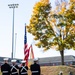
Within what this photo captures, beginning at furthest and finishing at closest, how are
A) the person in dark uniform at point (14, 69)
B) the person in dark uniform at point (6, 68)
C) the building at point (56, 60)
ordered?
the building at point (56, 60)
the person in dark uniform at point (14, 69)
the person in dark uniform at point (6, 68)

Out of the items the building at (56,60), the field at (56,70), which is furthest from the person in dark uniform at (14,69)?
the building at (56,60)

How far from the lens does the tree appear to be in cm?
5841

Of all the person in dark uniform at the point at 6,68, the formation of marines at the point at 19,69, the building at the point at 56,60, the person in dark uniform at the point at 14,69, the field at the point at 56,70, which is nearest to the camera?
the formation of marines at the point at 19,69

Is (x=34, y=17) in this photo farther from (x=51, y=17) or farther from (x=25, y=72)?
(x=25, y=72)

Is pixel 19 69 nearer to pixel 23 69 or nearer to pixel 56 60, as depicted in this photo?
pixel 23 69

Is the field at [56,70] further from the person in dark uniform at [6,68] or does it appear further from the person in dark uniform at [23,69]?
the person in dark uniform at [23,69]

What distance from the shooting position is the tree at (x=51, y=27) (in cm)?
5841

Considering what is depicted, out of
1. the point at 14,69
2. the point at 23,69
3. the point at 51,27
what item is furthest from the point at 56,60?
the point at 23,69

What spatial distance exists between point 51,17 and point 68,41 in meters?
5.78

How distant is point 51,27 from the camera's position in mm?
59625

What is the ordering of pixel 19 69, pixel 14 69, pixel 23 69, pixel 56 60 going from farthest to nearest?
pixel 56 60, pixel 14 69, pixel 19 69, pixel 23 69

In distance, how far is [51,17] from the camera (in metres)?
61.2

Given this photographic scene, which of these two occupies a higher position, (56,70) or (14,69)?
(14,69)

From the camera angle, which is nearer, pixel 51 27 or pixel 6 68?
pixel 6 68
